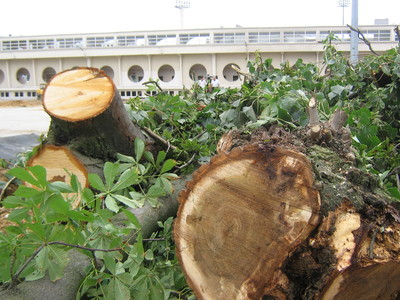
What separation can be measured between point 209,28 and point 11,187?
24.7 metres

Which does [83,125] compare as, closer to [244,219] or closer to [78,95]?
[78,95]

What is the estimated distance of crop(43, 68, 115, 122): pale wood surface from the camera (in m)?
1.99

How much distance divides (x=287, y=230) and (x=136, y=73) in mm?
28289

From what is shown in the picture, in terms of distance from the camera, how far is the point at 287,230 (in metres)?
1.05

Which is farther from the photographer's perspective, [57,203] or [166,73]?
[166,73]

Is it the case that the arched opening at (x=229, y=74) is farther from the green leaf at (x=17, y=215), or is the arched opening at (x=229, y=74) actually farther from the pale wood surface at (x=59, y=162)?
the green leaf at (x=17, y=215)

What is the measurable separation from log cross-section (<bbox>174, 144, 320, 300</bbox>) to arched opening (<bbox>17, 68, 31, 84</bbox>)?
105 feet

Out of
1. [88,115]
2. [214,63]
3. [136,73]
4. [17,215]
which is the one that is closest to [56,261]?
[17,215]

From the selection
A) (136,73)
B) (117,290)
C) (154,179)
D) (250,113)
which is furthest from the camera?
(136,73)

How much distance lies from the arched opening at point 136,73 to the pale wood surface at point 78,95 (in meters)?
26.2

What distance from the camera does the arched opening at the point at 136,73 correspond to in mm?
27697

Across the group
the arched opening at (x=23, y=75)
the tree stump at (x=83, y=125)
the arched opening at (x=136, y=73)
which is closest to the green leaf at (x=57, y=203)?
the tree stump at (x=83, y=125)

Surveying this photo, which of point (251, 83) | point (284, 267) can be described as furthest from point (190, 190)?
point (251, 83)

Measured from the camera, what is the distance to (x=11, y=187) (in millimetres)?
2436
